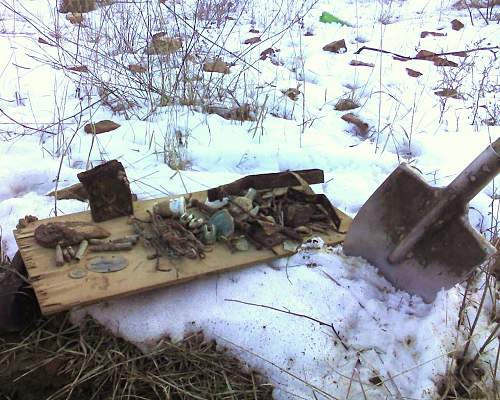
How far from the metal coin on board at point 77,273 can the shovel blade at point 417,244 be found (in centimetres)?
78

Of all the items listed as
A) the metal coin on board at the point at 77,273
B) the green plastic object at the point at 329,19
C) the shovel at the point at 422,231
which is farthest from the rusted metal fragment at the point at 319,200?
the green plastic object at the point at 329,19

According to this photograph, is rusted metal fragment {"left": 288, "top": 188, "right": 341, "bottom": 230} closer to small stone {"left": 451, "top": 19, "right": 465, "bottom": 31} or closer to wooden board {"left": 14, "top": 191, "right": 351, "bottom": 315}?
wooden board {"left": 14, "top": 191, "right": 351, "bottom": 315}

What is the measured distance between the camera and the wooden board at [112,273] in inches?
54.9

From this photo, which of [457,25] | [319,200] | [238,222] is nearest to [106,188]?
[238,222]

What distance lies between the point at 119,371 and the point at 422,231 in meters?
0.90

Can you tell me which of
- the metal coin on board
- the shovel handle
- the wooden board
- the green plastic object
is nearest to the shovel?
the shovel handle

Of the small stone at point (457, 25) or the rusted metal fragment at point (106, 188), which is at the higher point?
the rusted metal fragment at point (106, 188)

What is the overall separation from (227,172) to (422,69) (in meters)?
1.64

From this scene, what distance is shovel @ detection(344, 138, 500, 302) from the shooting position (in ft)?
4.76

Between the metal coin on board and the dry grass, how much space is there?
157mm

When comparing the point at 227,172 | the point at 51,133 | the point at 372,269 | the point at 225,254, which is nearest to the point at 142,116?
the point at 51,133

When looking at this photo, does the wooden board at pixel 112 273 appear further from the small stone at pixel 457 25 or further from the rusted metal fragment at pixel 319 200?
the small stone at pixel 457 25

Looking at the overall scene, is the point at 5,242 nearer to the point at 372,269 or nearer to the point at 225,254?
the point at 225,254

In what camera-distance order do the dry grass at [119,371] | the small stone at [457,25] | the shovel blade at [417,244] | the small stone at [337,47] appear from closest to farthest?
the dry grass at [119,371] → the shovel blade at [417,244] → the small stone at [337,47] → the small stone at [457,25]
